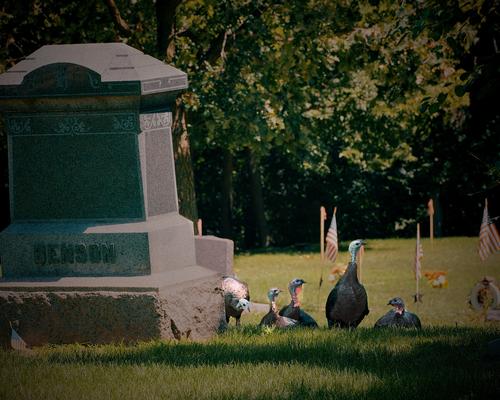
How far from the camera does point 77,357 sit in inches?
373

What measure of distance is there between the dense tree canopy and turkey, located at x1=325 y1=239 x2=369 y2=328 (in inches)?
117

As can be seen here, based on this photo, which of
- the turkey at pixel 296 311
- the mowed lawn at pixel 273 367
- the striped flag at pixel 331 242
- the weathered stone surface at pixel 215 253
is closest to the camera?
the mowed lawn at pixel 273 367

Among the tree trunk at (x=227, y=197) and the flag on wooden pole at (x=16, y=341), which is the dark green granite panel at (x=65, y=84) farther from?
the tree trunk at (x=227, y=197)

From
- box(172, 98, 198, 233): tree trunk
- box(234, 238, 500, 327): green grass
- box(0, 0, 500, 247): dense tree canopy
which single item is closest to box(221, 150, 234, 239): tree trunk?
box(0, 0, 500, 247): dense tree canopy

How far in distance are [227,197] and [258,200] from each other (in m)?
0.93

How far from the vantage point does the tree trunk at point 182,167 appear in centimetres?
1917

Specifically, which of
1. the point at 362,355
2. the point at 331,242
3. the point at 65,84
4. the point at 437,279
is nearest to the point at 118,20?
the point at 331,242

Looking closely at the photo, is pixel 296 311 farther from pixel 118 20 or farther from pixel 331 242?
pixel 118 20

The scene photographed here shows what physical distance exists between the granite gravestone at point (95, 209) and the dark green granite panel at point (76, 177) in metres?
0.01

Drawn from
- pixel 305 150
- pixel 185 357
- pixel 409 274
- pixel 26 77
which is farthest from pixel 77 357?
pixel 305 150

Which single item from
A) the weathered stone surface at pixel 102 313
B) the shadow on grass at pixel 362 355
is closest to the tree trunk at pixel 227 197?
the shadow on grass at pixel 362 355

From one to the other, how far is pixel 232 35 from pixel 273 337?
10.7 metres

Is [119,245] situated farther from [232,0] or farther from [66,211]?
[232,0]

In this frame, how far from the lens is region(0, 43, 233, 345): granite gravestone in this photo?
1018 centimetres
